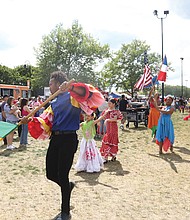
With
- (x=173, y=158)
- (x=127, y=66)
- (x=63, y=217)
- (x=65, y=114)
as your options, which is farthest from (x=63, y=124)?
(x=127, y=66)

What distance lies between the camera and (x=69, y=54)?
44.7m

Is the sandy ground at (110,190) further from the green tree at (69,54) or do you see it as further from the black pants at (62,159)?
the green tree at (69,54)

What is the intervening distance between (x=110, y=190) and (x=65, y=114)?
6.47ft

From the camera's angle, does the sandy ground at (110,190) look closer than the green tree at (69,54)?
Yes

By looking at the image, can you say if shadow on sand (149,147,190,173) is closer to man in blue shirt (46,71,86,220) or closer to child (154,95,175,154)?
child (154,95,175,154)

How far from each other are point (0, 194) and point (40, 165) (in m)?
2.16

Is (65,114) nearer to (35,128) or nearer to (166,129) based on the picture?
(35,128)

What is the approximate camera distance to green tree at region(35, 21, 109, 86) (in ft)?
142

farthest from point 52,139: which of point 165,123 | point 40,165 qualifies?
point 165,123

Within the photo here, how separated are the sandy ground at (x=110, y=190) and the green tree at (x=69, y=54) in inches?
1421

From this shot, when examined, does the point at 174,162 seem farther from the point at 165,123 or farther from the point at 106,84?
the point at 106,84

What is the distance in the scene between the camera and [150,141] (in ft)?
35.2

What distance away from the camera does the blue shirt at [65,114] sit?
12.3ft

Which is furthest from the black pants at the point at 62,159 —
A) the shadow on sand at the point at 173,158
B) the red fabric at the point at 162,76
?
the red fabric at the point at 162,76
